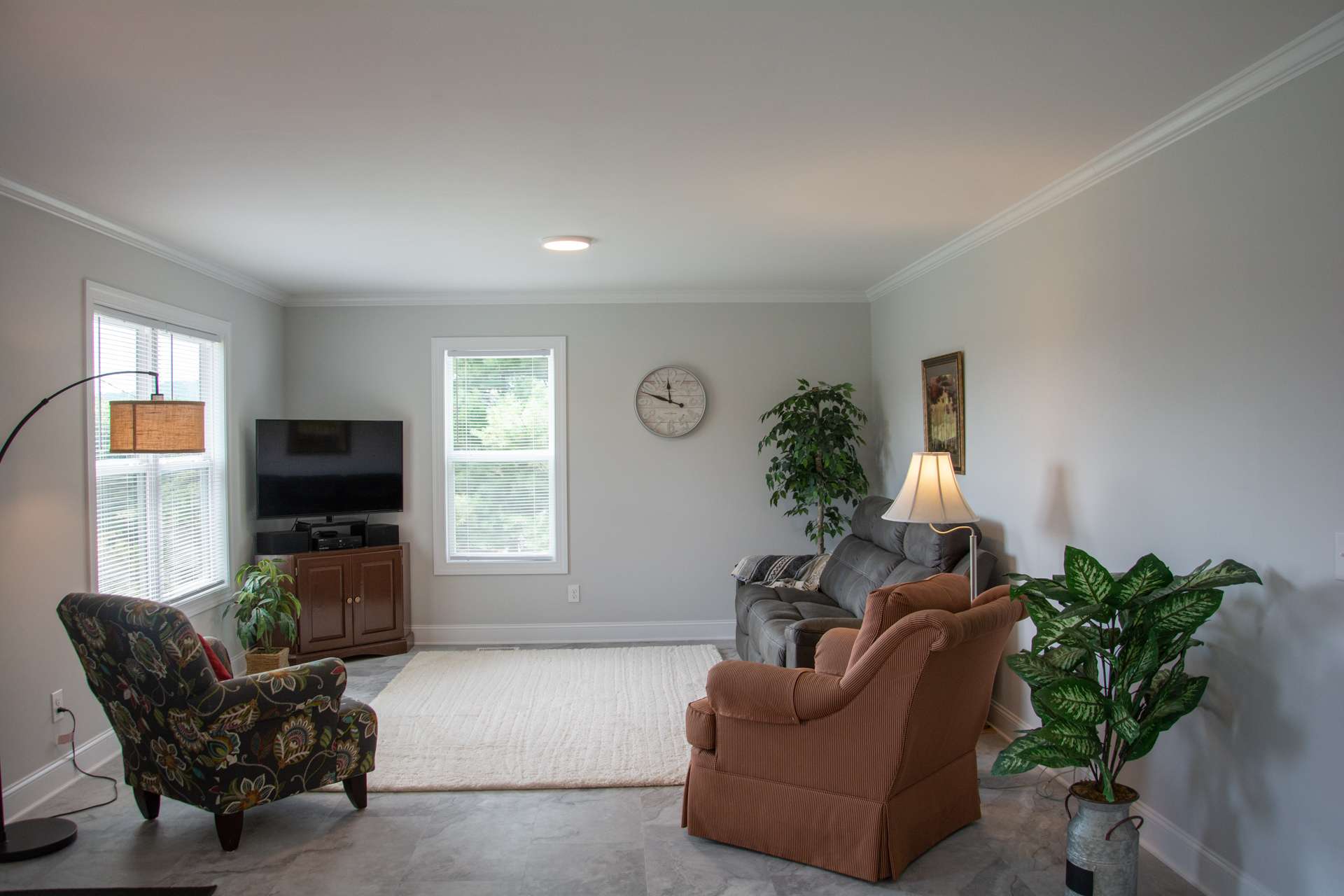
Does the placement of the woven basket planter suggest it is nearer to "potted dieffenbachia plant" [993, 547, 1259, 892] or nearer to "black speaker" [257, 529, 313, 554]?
"black speaker" [257, 529, 313, 554]

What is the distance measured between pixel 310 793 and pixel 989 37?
356 centimetres

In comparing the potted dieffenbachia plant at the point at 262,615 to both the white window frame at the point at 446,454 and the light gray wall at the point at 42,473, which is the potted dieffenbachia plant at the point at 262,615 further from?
the white window frame at the point at 446,454

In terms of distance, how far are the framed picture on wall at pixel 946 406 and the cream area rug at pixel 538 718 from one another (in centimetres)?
189

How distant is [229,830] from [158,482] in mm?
2117

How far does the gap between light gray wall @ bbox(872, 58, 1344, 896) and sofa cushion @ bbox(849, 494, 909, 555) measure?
100cm

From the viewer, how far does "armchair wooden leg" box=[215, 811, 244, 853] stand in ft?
10.1

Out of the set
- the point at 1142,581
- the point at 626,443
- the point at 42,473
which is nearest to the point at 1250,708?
the point at 1142,581

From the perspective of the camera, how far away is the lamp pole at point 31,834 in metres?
3.03

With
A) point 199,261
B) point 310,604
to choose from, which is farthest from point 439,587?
point 199,261

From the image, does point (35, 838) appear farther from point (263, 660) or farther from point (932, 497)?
point (932, 497)

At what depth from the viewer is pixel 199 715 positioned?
9.57ft

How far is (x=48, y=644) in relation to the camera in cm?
Answer: 363

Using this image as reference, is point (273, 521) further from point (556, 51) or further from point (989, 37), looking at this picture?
point (989, 37)

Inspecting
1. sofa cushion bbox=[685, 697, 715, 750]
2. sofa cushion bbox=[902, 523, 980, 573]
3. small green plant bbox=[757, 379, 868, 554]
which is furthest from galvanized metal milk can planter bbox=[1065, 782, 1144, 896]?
small green plant bbox=[757, 379, 868, 554]
